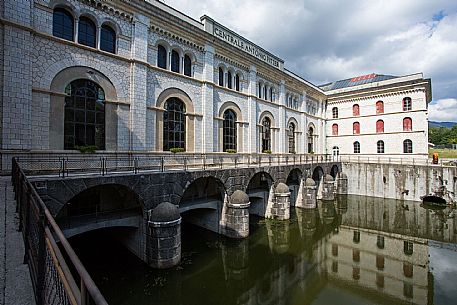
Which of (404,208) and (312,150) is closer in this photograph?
(404,208)

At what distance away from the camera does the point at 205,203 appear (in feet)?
43.5

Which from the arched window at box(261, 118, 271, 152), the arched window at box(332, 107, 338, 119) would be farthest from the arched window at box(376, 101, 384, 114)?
the arched window at box(261, 118, 271, 152)

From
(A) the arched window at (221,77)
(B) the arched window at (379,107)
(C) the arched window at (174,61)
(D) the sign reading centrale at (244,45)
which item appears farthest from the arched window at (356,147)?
(C) the arched window at (174,61)

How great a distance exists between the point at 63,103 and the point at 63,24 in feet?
11.9

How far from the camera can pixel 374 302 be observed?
8.62 m

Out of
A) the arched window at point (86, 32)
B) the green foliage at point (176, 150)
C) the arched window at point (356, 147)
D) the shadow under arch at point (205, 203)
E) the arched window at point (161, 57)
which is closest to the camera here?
the arched window at point (86, 32)

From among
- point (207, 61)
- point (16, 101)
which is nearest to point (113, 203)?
point (16, 101)

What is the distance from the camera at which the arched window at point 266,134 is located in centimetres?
2320

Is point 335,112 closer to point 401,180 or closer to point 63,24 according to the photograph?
point 401,180

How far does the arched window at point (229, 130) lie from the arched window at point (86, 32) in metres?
9.85

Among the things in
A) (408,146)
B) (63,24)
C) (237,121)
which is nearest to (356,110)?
(408,146)

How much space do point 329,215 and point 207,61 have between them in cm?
1467

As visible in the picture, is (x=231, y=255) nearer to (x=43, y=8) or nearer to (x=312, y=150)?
(x=43, y=8)

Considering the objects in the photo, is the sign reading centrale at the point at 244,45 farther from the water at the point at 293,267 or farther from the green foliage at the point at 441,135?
the green foliage at the point at 441,135
